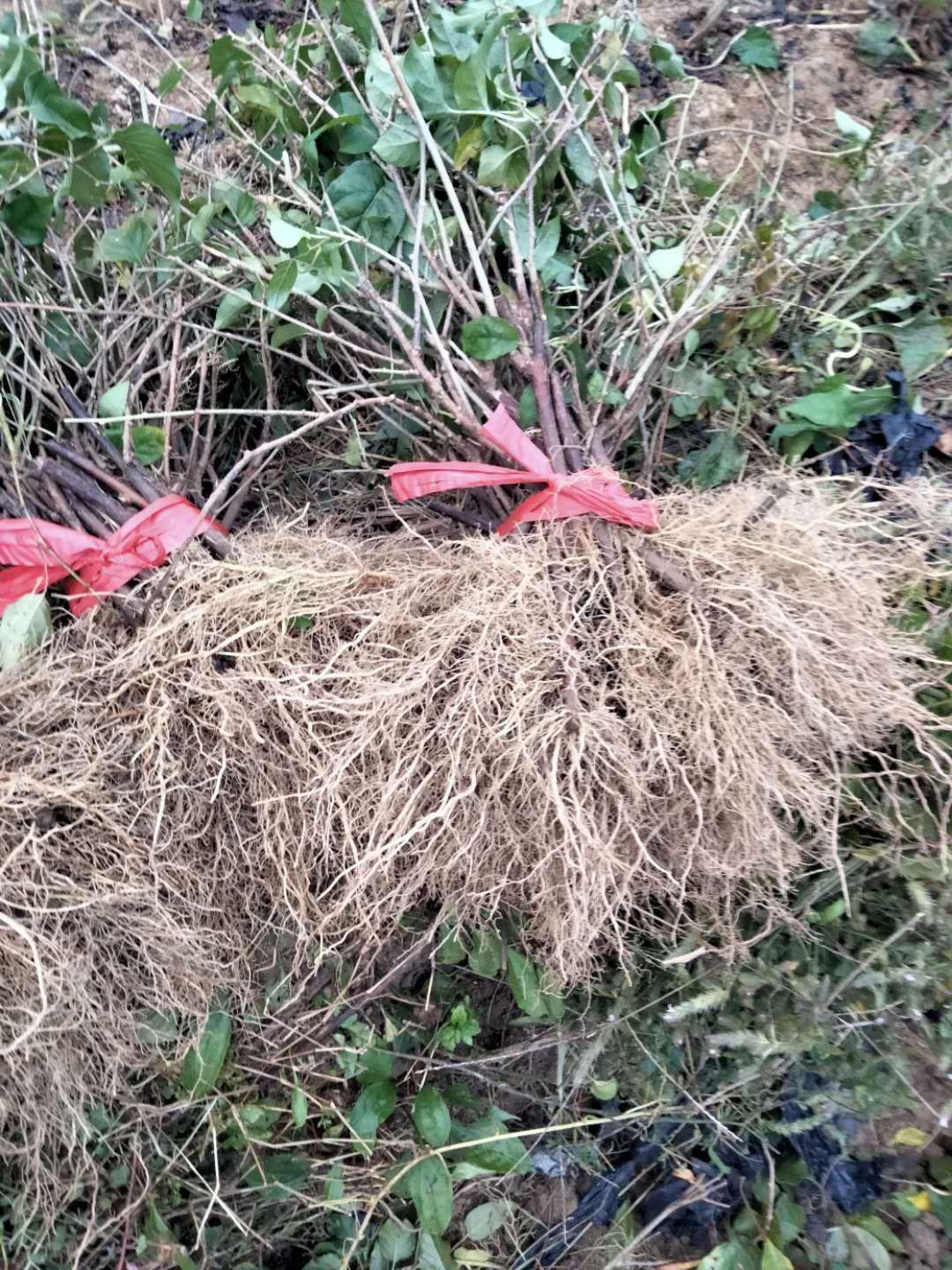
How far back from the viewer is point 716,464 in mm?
1147

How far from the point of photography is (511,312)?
3.25ft

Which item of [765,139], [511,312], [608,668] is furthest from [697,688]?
[765,139]

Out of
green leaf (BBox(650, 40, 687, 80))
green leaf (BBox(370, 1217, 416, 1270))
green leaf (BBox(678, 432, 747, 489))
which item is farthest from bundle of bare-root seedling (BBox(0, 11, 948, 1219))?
green leaf (BBox(370, 1217, 416, 1270))

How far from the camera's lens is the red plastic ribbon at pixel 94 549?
975 millimetres

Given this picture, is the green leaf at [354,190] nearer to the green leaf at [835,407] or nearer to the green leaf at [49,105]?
the green leaf at [49,105]

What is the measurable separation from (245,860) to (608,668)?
1.49ft

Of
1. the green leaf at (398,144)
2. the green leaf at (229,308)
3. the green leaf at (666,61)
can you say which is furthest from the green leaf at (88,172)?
the green leaf at (666,61)

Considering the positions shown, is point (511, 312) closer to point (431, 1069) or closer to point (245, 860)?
point (245, 860)

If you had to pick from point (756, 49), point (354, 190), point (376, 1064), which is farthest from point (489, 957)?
point (756, 49)

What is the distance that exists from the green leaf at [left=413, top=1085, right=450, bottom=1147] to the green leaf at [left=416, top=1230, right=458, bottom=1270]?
104 mm

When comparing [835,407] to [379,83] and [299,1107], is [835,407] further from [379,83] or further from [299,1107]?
[299,1107]

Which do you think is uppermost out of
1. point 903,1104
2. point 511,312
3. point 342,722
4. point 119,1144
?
point 511,312

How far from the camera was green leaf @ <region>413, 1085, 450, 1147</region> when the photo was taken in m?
1.03

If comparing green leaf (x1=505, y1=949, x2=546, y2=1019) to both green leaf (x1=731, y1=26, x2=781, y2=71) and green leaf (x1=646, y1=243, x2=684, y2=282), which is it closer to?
green leaf (x1=646, y1=243, x2=684, y2=282)
